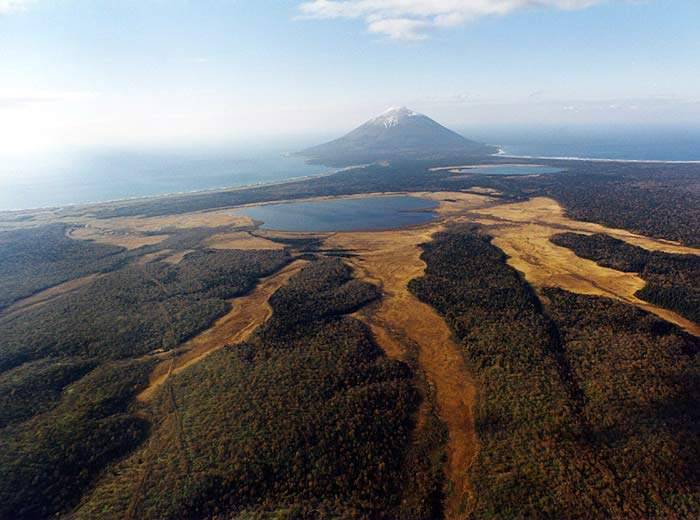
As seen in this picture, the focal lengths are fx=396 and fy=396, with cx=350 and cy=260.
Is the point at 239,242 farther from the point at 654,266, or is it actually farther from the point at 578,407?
the point at 654,266

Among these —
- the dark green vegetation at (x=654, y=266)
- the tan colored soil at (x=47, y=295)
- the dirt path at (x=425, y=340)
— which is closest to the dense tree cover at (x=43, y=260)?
the tan colored soil at (x=47, y=295)

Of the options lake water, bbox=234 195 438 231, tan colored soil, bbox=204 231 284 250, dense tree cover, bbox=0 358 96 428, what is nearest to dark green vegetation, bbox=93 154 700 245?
lake water, bbox=234 195 438 231

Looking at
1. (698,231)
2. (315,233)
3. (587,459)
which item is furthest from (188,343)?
(698,231)

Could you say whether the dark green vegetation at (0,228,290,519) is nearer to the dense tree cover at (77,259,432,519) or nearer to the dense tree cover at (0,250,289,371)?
the dense tree cover at (0,250,289,371)

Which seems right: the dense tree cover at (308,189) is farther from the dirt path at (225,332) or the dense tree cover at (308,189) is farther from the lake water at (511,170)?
the dirt path at (225,332)

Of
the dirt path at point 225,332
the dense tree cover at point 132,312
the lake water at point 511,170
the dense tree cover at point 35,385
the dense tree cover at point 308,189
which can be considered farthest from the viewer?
the lake water at point 511,170
